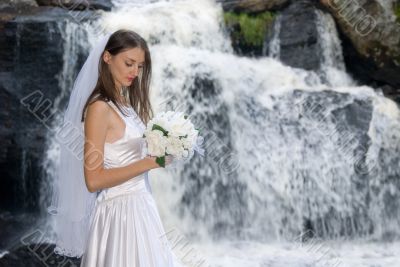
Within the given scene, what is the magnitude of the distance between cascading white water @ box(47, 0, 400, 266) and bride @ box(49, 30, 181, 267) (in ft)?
13.8

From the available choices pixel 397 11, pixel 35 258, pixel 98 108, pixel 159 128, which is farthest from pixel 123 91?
pixel 397 11

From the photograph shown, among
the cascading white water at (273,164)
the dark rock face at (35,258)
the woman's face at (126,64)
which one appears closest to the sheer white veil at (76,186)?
the woman's face at (126,64)

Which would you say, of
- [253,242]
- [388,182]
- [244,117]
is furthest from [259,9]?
[253,242]

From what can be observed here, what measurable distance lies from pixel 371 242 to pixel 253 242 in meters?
1.56

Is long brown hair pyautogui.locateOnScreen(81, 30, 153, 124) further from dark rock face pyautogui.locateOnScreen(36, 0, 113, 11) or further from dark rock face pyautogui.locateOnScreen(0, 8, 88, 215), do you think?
dark rock face pyautogui.locateOnScreen(36, 0, 113, 11)

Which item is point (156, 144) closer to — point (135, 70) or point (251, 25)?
point (135, 70)

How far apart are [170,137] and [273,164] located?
5313 mm

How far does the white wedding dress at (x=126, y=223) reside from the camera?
2553 mm

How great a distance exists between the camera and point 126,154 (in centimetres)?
262

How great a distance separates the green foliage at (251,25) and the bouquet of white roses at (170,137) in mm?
7576

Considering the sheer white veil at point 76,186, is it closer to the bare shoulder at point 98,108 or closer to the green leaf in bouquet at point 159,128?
the bare shoulder at point 98,108

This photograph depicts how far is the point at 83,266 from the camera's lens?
103 inches

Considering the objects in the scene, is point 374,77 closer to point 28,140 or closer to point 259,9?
point 259,9

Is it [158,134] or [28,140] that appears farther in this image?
[28,140]
